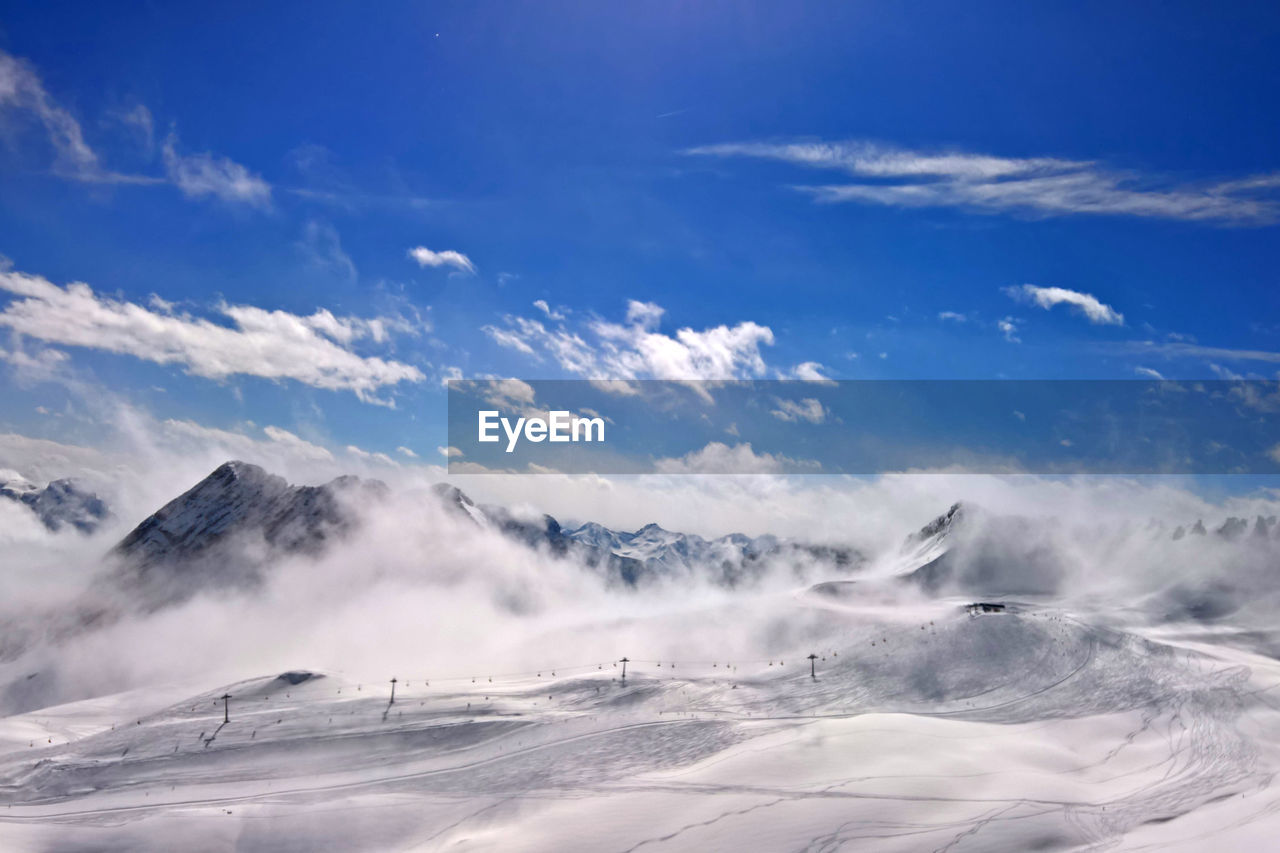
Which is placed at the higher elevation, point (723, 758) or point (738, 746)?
Answer: point (738, 746)

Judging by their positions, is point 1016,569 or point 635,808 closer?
point 635,808

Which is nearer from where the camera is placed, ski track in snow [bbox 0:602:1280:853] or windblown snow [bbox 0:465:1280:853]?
ski track in snow [bbox 0:602:1280:853]

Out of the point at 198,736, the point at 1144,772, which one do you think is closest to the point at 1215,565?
the point at 1144,772

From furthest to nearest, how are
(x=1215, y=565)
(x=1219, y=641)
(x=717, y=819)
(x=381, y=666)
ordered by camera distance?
(x=1215, y=565) → (x=381, y=666) → (x=1219, y=641) → (x=717, y=819)

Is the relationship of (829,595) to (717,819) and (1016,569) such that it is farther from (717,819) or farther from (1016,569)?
(717,819)

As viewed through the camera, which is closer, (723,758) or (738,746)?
(723,758)

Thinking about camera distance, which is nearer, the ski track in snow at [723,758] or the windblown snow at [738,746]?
the ski track in snow at [723,758]

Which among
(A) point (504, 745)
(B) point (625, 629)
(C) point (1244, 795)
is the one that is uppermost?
(B) point (625, 629)

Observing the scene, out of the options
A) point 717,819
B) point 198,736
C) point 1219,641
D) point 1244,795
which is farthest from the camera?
point 1219,641
